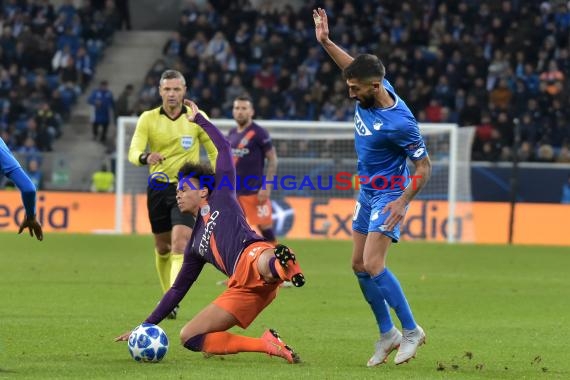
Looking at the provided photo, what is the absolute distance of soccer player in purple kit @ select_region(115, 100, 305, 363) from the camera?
8375 millimetres

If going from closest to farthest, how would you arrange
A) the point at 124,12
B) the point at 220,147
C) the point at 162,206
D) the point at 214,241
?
the point at 214,241
the point at 220,147
the point at 162,206
the point at 124,12

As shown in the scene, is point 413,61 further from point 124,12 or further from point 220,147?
point 220,147

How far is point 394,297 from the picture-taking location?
870cm

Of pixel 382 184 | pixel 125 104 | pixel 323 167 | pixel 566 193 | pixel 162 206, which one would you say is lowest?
pixel 566 193

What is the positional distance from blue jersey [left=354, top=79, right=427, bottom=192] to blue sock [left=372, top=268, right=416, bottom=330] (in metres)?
0.66

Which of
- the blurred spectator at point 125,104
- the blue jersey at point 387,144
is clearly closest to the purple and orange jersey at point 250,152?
the blue jersey at point 387,144

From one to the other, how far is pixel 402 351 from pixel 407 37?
22.8 meters

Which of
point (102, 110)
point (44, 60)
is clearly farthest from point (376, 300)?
point (44, 60)

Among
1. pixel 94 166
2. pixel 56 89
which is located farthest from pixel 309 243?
pixel 56 89

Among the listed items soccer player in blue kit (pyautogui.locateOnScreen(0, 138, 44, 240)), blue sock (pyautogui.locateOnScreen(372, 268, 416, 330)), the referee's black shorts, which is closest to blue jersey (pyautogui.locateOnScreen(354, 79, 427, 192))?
blue sock (pyautogui.locateOnScreen(372, 268, 416, 330))

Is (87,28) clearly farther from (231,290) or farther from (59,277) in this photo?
(231,290)

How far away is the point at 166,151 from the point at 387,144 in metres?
3.94

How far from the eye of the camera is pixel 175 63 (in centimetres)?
3219

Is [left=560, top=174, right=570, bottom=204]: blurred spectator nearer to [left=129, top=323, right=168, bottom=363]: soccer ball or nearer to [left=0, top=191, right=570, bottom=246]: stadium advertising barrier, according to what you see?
[left=0, top=191, right=570, bottom=246]: stadium advertising barrier
